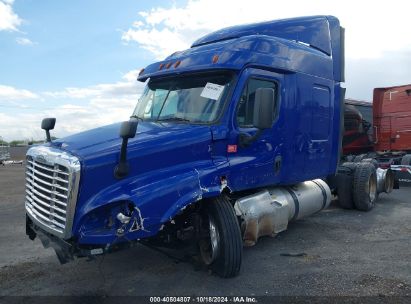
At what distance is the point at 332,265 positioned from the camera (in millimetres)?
5473

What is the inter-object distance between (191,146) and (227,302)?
5.82 feet

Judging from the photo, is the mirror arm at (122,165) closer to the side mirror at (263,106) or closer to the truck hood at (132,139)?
the truck hood at (132,139)

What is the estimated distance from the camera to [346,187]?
8.97 m

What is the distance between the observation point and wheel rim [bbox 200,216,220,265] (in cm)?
492

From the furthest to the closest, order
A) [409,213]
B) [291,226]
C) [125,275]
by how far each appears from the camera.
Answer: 1. [409,213]
2. [291,226]
3. [125,275]

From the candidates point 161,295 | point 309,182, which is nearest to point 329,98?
point 309,182

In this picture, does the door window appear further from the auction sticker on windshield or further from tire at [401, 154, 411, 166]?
tire at [401, 154, 411, 166]

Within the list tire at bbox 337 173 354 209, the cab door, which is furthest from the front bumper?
tire at bbox 337 173 354 209

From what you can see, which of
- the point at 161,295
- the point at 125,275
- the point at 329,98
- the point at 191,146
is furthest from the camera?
the point at 329,98

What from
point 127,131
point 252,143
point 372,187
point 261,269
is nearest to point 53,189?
point 127,131

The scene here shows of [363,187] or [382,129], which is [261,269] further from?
[382,129]

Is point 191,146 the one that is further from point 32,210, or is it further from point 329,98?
point 329,98

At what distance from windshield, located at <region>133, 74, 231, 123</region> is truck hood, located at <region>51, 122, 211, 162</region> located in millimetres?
235

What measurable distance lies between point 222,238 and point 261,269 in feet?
2.96
